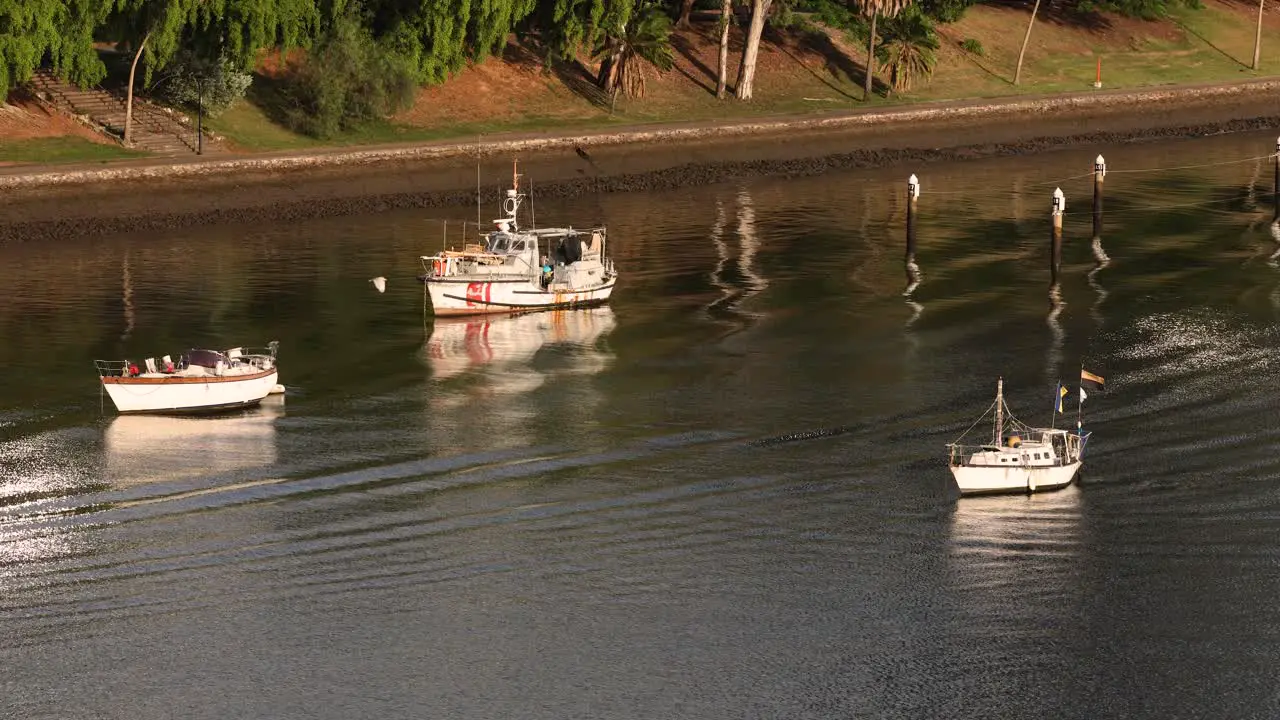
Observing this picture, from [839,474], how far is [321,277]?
33.5m

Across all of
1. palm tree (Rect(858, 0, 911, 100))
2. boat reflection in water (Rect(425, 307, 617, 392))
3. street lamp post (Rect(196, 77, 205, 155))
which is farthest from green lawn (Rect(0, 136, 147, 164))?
palm tree (Rect(858, 0, 911, 100))

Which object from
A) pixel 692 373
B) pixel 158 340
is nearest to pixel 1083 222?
pixel 692 373

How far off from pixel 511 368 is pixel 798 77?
203ft

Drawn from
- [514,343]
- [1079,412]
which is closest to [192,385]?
[514,343]

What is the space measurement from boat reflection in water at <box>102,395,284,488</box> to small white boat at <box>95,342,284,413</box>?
1.18 ft

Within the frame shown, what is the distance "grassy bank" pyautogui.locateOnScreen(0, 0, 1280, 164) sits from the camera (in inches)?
4129

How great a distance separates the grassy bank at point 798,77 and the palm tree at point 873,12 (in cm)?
112

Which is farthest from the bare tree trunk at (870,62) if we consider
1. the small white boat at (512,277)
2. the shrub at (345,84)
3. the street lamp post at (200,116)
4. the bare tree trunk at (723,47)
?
the small white boat at (512,277)

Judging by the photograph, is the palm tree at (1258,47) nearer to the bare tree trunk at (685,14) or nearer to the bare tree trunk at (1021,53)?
the bare tree trunk at (1021,53)

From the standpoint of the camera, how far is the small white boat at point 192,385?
60031 millimetres

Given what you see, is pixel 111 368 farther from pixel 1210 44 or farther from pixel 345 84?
pixel 1210 44

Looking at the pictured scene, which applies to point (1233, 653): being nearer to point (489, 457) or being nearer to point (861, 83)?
point (489, 457)

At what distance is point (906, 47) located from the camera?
126 metres

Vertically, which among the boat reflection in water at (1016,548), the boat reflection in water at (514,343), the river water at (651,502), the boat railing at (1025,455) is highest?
the boat railing at (1025,455)
